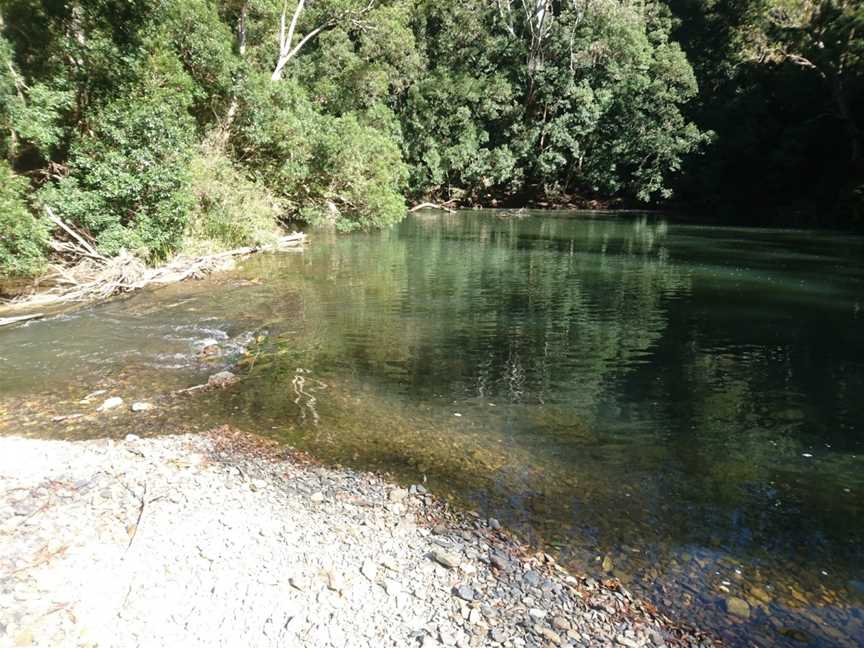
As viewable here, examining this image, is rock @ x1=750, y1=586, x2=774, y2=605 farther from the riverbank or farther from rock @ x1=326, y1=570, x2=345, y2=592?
rock @ x1=326, y1=570, x2=345, y2=592

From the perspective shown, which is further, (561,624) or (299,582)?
(299,582)

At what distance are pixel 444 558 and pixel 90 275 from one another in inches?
641

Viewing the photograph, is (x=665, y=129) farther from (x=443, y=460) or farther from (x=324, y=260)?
(x=443, y=460)

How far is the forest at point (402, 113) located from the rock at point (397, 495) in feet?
42.0

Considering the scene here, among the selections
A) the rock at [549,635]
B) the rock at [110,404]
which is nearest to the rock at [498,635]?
the rock at [549,635]

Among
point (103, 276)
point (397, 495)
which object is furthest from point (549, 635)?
point (103, 276)

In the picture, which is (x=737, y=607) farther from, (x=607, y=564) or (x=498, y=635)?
(x=498, y=635)

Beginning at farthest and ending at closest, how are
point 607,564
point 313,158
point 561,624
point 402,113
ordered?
point 402,113 < point 313,158 < point 607,564 < point 561,624

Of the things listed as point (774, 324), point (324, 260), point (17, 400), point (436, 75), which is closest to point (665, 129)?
point (436, 75)

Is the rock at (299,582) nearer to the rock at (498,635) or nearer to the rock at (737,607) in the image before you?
the rock at (498,635)

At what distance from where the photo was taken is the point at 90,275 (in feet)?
58.6

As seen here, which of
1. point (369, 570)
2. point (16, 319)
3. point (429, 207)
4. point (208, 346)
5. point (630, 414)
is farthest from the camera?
point (429, 207)

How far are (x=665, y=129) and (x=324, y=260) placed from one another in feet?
126

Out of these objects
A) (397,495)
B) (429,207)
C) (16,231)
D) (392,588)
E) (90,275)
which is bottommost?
(397,495)
